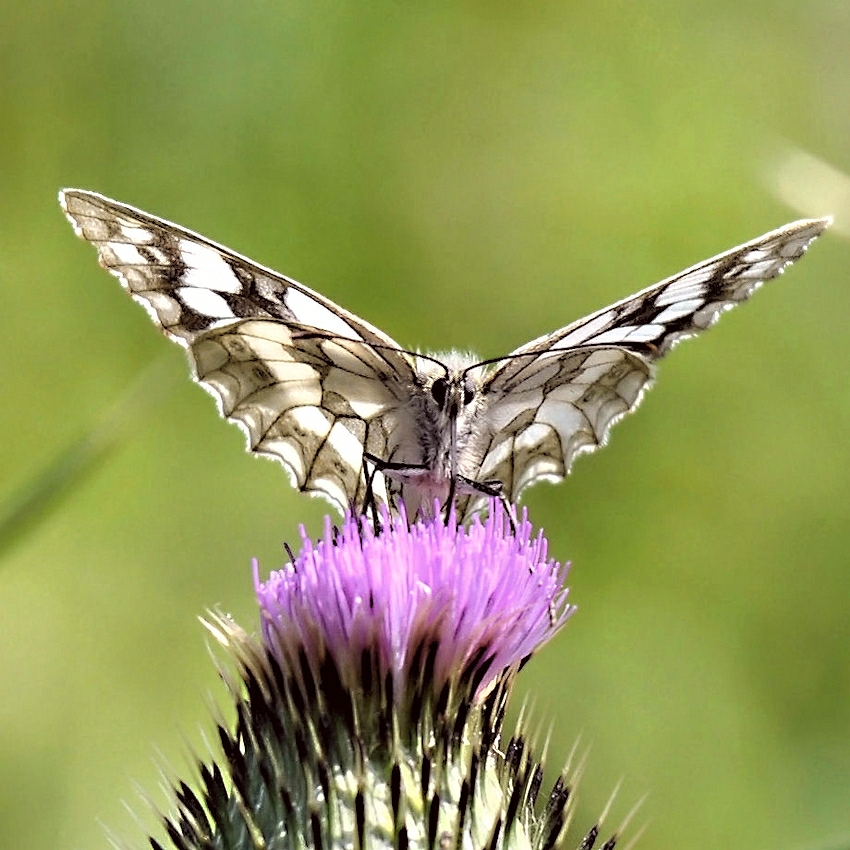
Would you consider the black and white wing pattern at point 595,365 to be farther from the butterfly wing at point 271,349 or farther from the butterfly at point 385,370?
the butterfly wing at point 271,349

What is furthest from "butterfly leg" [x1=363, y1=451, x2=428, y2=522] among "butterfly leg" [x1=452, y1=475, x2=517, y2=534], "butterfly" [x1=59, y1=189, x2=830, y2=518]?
"butterfly leg" [x1=452, y1=475, x2=517, y2=534]

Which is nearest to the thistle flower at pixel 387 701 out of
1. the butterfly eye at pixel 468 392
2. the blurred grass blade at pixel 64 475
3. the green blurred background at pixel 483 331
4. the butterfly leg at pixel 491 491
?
the butterfly leg at pixel 491 491

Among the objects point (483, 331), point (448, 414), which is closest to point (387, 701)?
point (448, 414)

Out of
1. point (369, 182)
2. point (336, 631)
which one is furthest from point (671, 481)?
point (336, 631)

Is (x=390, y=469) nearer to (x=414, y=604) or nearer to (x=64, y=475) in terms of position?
(x=414, y=604)

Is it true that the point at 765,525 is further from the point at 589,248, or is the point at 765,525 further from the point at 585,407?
the point at 585,407

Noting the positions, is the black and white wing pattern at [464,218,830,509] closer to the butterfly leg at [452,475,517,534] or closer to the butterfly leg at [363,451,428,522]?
the butterfly leg at [452,475,517,534]

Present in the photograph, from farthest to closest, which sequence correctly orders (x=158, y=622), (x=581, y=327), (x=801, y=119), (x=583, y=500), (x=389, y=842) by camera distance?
1. (x=801, y=119)
2. (x=583, y=500)
3. (x=158, y=622)
4. (x=581, y=327)
5. (x=389, y=842)
